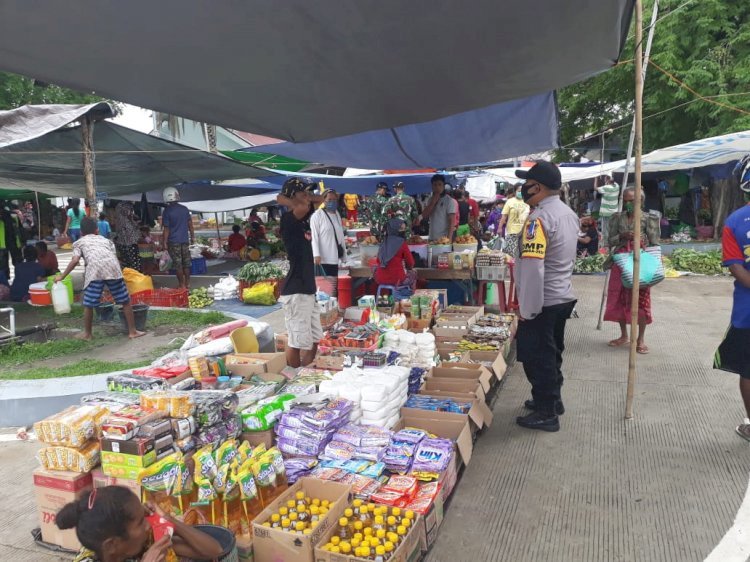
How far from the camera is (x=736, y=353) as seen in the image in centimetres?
394

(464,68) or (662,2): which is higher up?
(662,2)

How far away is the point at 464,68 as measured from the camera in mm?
3889

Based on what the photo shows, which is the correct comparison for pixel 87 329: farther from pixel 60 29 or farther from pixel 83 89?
pixel 60 29

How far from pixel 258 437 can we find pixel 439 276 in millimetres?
4675

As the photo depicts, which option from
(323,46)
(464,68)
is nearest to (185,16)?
(323,46)

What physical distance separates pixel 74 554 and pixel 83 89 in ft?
9.93

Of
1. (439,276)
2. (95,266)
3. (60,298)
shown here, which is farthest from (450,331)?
(60,298)

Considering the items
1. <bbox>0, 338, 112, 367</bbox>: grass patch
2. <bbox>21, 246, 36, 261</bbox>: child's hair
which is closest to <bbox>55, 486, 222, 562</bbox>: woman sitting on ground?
<bbox>0, 338, 112, 367</bbox>: grass patch

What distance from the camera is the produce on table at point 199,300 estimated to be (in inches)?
390

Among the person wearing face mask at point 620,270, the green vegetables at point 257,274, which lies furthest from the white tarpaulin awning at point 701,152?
the green vegetables at point 257,274

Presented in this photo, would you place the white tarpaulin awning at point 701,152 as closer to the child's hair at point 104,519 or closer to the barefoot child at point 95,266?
the barefoot child at point 95,266

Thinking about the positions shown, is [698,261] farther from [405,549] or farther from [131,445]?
[131,445]

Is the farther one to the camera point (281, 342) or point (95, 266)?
point (95, 266)

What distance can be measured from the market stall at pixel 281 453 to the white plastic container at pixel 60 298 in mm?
4958
